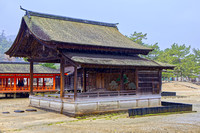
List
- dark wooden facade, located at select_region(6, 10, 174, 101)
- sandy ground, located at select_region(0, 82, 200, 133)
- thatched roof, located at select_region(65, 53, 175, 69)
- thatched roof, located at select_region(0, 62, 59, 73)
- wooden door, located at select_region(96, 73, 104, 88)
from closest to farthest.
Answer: sandy ground, located at select_region(0, 82, 200, 133), thatched roof, located at select_region(65, 53, 175, 69), dark wooden facade, located at select_region(6, 10, 174, 101), wooden door, located at select_region(96, 73, 104, 88), thatched roof, located at select_region(0, 62, 59, 73)

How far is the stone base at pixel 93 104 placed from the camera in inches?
886

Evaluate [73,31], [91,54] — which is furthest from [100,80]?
[73,31]

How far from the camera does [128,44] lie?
29.5m

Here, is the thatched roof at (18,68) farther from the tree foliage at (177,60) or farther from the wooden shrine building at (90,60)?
the tree foliage at (177,60)

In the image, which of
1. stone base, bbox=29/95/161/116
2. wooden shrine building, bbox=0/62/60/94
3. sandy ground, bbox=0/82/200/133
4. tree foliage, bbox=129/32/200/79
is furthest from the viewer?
tree foliage, bbox=129/32/200/79

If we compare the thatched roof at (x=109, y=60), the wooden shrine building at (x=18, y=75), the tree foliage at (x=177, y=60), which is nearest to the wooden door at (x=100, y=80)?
the thatched roof at (x=109, y=60)

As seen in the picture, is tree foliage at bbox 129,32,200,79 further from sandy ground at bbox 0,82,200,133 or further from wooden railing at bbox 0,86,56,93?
sandy ground at bbox 0,82,200,133

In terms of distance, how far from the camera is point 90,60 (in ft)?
74.7

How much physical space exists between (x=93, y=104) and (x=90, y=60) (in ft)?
13.2

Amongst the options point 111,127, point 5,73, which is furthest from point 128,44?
point 5,73

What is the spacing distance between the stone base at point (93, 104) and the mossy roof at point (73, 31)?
18.0 ft

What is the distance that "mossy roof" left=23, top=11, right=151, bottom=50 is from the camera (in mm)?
24922

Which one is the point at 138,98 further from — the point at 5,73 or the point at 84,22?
the point at 5,73

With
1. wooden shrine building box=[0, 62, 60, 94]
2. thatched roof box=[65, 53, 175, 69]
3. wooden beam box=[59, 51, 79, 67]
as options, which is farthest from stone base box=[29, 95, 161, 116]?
wooden shrine building box=[0, 62, 60, 94]
